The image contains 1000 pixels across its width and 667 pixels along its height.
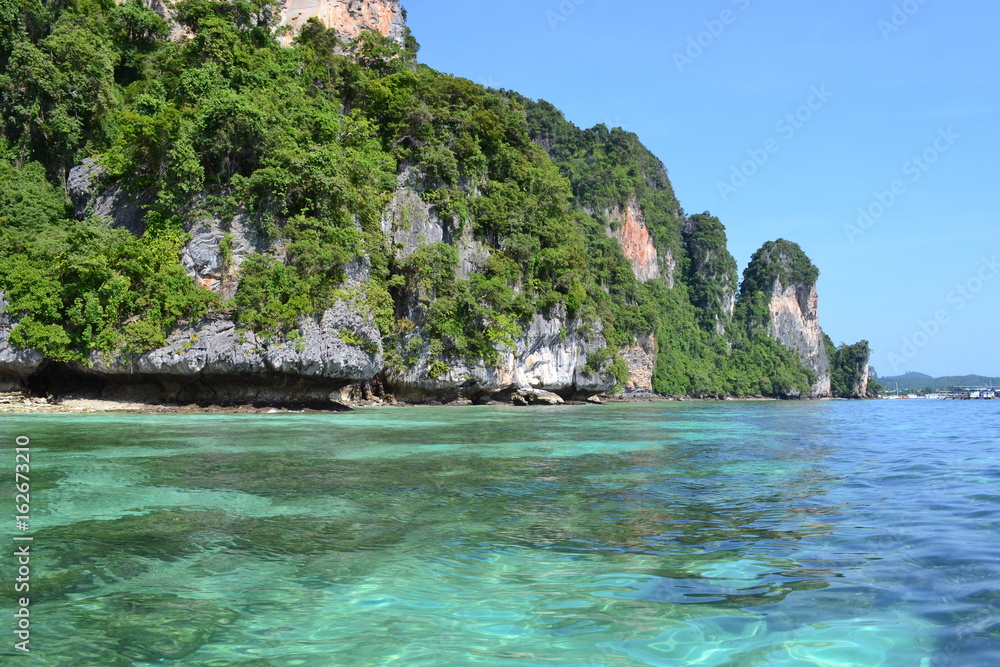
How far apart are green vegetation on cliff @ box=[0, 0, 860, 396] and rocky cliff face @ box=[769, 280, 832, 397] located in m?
55.0

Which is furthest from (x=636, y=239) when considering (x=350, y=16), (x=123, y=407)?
(x=123, y=407)

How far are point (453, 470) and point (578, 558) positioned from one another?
442cm

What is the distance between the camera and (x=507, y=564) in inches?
167

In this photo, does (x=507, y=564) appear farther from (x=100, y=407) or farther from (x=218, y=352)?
(x=100, y=407)

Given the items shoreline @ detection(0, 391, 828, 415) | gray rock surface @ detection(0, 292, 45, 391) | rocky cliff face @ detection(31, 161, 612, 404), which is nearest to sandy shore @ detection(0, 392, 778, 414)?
shoreline @ detection(0, 391, 828, 415)

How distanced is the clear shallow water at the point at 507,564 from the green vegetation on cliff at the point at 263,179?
14.1 m

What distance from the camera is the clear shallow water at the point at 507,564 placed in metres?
2.98

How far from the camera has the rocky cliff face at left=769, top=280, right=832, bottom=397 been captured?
288 feet

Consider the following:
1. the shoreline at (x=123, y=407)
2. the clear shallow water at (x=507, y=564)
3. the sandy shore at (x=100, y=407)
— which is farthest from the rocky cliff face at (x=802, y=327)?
the clear shallow water at (x=507, y=564)

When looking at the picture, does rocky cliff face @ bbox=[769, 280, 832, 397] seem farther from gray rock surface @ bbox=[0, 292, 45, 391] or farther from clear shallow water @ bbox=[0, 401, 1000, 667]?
clear shallow water @ bbox=[0, 401, 1000, 667]

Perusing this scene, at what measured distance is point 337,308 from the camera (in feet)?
76.0

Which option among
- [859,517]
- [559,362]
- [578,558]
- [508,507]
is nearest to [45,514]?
[508,507]

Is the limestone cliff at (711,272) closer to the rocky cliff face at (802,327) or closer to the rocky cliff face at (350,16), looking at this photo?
the rocky cliff face at (802,327)

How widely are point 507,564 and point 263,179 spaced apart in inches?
819
